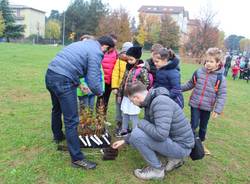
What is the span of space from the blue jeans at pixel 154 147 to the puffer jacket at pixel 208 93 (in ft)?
3.66

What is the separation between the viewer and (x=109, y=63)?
5.68m

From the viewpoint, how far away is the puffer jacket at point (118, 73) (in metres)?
5.49

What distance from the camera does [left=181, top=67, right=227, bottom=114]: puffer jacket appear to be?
15.4 ft

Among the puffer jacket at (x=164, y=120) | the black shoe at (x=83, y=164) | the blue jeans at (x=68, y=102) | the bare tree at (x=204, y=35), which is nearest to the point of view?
the puffer jacket at (x=164, y=120)

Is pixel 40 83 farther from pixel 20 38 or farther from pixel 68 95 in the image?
pixel 20 38

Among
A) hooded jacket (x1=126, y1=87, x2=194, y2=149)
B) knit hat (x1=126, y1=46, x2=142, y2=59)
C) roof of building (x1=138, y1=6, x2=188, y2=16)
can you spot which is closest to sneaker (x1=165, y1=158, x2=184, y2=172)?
hooded jacket (x1=126, y1=87, x2=194, y2=149)

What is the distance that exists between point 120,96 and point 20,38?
209ft

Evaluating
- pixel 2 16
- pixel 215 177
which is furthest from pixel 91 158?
pixel 2 16

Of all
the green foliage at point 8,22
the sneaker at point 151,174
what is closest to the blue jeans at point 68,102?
the sneaker at point 151,174

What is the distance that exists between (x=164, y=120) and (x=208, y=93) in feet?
5.06

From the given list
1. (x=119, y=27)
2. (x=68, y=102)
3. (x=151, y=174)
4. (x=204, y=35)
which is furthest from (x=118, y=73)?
(x=119, y=27)

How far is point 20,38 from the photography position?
64.2m

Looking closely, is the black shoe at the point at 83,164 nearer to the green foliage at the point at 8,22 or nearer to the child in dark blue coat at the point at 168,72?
→ the child in dark blue coat at the point at 168,72

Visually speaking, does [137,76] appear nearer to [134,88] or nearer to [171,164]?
[134,88]
